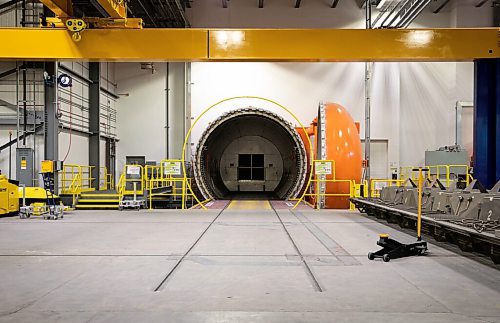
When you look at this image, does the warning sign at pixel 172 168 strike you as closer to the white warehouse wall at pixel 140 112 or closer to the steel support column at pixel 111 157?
the white warehouse wall at pixel 140 112

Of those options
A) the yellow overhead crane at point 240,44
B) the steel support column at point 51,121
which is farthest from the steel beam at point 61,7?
the steel support column at point 51,121

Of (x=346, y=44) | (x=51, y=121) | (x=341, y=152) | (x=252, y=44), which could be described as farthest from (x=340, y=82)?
(x=51, y=121)

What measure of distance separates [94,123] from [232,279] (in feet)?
49.2

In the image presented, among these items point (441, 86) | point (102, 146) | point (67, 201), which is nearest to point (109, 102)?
point (102, 146)

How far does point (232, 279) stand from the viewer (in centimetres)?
491

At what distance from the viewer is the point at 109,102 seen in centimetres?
1981

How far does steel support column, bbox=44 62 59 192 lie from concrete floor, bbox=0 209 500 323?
6.30 meters

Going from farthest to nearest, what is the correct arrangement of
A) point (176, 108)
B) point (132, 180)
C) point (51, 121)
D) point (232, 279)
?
point (176, 108)
point (51, 121)
point (132, 180)
point (232, 279)

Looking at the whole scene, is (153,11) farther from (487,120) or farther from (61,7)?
(487,120)

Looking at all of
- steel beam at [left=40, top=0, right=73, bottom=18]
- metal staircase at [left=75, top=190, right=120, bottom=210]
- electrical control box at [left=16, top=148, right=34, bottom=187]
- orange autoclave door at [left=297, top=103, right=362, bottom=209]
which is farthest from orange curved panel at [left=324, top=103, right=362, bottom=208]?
electrical control box at [left=16, top=148, right=34, bottom=187]

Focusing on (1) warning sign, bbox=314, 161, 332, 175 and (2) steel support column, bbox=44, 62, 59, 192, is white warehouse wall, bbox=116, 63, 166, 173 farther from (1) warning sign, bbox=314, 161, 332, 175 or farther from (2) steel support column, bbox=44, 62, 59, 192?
(1) warning sign, bbox=314, 161, 332, 175

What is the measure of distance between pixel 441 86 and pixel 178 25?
39.6 ft

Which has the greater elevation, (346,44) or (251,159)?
(346,44)

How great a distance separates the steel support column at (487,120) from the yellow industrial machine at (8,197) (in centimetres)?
1161
